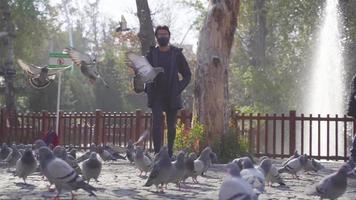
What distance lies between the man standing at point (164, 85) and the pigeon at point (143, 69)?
0.61ft

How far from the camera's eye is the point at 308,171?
1115 cm

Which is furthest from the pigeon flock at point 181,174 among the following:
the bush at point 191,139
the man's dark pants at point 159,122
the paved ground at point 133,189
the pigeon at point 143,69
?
the bush at point 191,139

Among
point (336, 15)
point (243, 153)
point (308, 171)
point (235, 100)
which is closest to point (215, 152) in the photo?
point (243, 153)

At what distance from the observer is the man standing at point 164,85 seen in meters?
9.59

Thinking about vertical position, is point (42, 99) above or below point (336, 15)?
below

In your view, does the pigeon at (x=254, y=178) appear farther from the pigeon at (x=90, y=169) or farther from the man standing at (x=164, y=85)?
the man standing at (x=164, y=85)

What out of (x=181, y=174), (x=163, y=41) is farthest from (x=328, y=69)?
(x=181, y=174)

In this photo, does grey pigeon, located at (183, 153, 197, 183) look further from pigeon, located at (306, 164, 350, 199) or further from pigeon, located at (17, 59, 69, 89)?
pigeon, located at (17, 59, 69, 89)

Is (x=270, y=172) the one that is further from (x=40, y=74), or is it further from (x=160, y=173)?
(x=40, y=74)

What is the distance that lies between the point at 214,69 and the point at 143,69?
12.7ft

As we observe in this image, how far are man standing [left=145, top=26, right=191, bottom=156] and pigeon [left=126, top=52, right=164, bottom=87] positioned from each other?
19 centimetres

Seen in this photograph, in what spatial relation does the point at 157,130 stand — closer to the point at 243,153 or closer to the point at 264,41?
the point at 243,153

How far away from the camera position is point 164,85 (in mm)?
9633

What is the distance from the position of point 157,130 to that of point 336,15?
22.0 m
